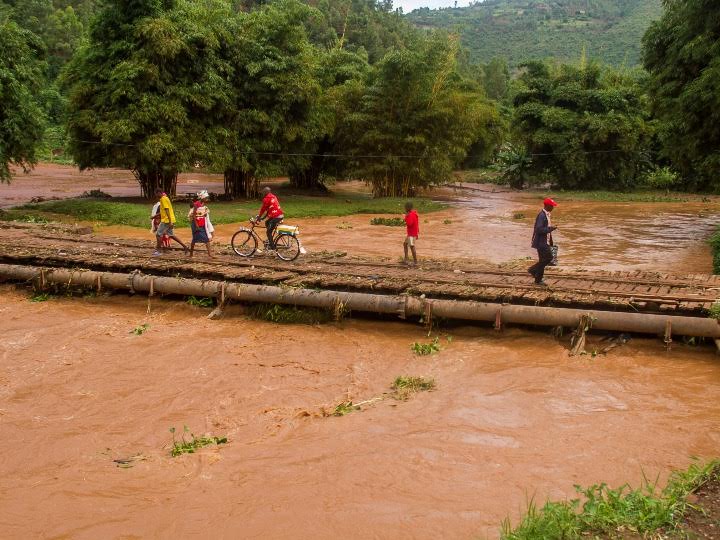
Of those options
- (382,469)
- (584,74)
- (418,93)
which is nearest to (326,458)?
(382,469)

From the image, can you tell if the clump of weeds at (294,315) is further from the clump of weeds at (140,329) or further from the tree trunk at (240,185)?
the tree trunk at (240,185)

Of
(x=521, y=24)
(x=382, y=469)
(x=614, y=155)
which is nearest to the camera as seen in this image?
(x=382, y=469)

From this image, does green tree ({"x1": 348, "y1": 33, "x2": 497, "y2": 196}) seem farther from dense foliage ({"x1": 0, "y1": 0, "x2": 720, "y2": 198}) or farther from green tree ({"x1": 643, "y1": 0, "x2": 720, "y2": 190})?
green tree ({"x1": 643, "y1": 0, "x2": 720, "y2": 190})

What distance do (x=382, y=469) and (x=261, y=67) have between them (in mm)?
22629

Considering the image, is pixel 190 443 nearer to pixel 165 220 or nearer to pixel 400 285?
pixel 400 285

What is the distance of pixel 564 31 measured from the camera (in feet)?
355

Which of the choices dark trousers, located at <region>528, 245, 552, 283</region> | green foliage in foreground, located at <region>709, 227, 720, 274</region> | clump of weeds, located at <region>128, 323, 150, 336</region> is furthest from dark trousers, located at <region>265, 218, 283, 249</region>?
green foliage in foreground, located at <region>709, 227, 720, 274</region>

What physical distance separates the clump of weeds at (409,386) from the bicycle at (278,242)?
16.3ft

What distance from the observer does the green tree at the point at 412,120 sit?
29.7 meters

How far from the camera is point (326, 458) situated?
21.0ft

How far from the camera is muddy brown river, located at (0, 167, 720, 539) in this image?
547cm

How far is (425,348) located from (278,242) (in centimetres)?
470

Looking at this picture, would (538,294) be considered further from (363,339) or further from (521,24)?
(521,24)

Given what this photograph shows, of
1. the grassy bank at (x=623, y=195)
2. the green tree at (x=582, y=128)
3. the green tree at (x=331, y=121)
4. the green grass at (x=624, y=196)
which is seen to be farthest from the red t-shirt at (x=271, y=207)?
the green tree at (x=582, y=128)
